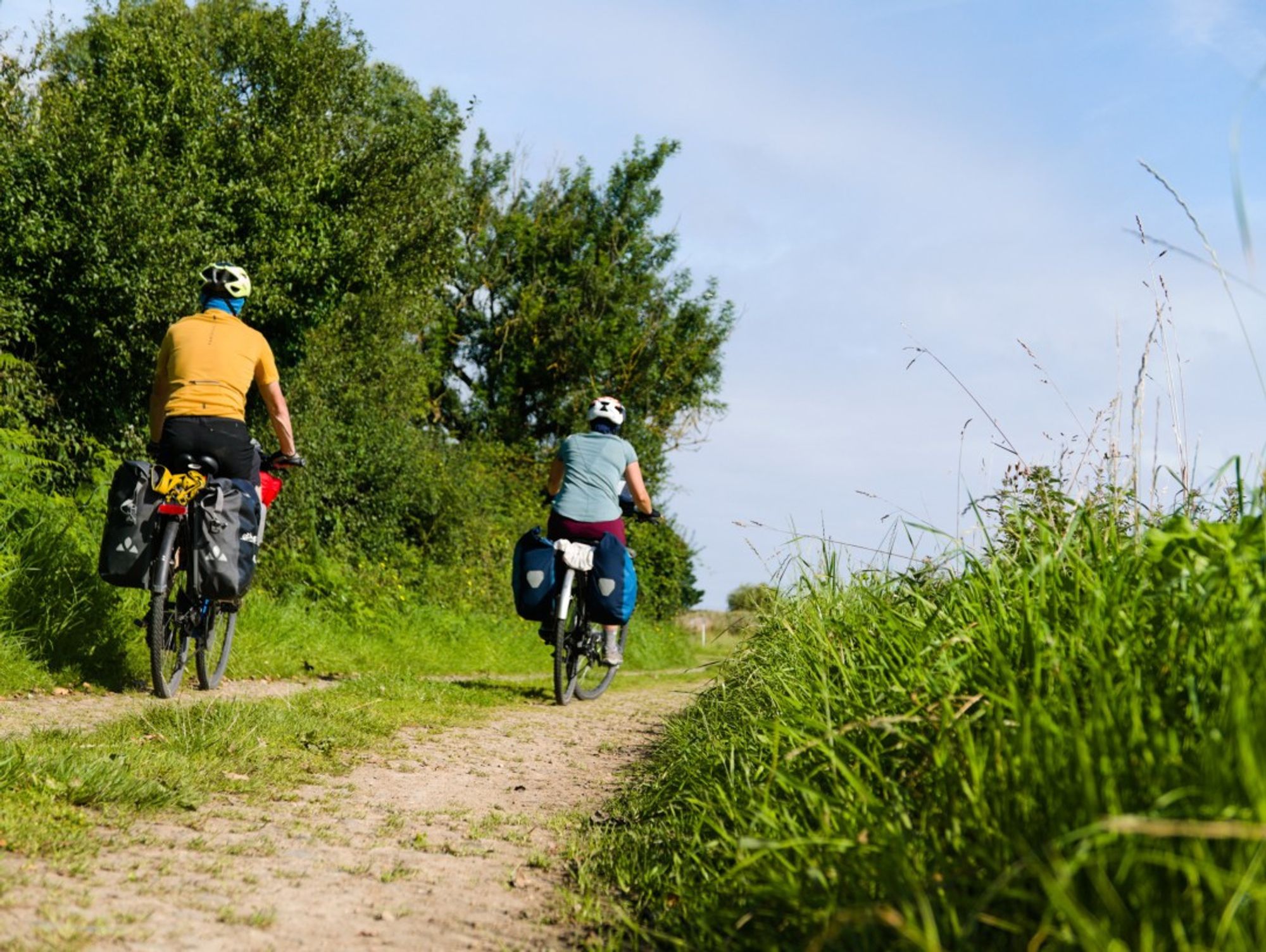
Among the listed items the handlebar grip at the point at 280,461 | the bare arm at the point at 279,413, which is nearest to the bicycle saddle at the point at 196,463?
the bare arm at the point at 279,413

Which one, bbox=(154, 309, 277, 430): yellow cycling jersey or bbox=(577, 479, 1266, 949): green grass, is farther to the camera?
bbox=(154, 309, 277, 430): yellow cycling jersey

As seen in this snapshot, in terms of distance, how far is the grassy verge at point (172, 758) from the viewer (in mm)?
3531

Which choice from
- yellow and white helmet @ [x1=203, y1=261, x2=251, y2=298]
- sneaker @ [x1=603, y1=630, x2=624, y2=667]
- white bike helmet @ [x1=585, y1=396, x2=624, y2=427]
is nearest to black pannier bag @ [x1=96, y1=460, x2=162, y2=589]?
yellow and white helmet @ [x1=203, y1=261, x2=251, y2=298]

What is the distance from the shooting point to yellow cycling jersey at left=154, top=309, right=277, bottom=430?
7098 millimetres

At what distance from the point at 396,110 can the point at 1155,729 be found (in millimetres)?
28154

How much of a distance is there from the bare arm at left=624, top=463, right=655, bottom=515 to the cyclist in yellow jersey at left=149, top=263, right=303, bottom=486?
3.17 meters

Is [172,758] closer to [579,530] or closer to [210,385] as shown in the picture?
[210,385]

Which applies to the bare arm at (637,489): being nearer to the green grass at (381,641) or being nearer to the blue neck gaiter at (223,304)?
the green grass at (381,641)

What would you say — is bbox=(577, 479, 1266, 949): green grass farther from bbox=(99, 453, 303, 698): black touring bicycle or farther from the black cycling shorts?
the black cycling shorts

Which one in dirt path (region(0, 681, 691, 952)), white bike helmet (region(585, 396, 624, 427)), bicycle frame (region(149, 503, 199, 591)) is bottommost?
dirt path (region(0, 681, 691, 952))

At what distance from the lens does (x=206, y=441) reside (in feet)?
23.2

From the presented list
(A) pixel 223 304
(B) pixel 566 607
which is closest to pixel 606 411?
(B) pixel 566 607

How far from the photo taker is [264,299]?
16453 mm

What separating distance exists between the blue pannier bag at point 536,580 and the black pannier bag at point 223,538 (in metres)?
2.35
